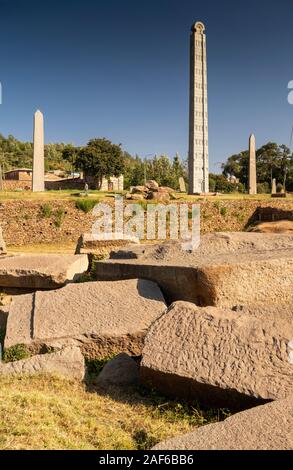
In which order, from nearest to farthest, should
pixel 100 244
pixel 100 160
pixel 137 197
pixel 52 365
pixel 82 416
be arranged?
pixel 82 416 < pixel 52 365 < pixel 100 244 < pixel 137 197 < pixel 100 160

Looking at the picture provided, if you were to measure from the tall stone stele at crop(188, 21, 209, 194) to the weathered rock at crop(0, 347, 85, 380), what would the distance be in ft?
86.6

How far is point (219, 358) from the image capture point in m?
3.35

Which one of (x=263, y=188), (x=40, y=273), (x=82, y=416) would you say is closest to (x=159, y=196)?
(x=40, y=273)

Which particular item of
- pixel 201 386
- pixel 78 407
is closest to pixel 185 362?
pixel 201 386

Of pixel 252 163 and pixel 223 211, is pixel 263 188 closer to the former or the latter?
pixel 252 163

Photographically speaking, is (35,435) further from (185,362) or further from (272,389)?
(272,389)

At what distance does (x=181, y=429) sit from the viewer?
10.0 ft

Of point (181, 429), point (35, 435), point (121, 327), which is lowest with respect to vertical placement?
point (181, 429)

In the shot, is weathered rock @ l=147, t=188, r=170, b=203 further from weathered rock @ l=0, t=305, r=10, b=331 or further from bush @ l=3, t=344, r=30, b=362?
bush @ l=3, t=344, r=30, b=362

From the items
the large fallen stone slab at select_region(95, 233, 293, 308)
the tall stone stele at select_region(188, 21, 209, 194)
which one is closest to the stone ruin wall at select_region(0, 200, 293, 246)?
the tall stone stele at select_region(188, 21, 209, 194)

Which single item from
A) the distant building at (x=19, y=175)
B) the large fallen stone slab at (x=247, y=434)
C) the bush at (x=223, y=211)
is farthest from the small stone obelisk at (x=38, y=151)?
the distant building at (x=19, y=175)

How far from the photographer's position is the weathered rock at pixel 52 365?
373 centimetres

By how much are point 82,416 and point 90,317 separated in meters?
1.57
